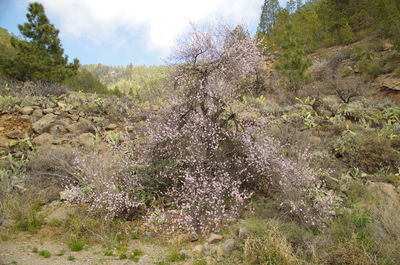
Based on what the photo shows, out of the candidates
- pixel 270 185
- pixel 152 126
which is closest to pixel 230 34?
pixel 152 126

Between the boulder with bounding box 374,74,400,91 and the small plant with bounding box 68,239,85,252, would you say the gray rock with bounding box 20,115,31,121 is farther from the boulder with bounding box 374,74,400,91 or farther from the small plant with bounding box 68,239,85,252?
the boulder with bounding box 374,74,400,91

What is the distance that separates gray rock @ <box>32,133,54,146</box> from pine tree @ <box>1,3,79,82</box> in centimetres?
618

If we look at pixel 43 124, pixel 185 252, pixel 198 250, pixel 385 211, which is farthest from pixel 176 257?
pixel 43 124

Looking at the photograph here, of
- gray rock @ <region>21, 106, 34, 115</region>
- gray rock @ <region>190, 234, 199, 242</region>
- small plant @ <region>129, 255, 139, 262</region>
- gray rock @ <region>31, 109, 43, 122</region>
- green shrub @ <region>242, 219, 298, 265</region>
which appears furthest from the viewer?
gray rock @ <region>21, 106, 34, 115</region>

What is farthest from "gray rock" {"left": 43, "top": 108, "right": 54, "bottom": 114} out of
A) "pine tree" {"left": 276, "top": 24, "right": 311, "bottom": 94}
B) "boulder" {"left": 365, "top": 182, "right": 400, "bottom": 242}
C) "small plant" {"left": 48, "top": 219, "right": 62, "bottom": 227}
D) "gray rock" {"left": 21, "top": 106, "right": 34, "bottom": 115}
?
"pine tree" {"left": 276, "top": 24, "right": 311, "bottom": 94}

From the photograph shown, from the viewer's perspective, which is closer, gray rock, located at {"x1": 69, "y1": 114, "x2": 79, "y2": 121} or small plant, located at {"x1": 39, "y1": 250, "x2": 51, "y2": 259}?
small plant, located at {"x1": 39, "y1": 250, "x2": 51, "y2": 259}

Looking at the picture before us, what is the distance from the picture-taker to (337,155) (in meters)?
6.97

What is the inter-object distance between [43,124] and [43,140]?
1.03 metres

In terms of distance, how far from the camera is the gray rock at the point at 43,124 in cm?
849

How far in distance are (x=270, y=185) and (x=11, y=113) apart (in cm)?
901

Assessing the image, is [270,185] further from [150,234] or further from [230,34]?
A: [230,34]

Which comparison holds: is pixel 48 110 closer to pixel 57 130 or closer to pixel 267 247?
pixel 57 130

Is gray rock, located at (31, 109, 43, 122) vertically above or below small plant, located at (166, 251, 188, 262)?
above

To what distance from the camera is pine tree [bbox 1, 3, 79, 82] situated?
12.6 meters
